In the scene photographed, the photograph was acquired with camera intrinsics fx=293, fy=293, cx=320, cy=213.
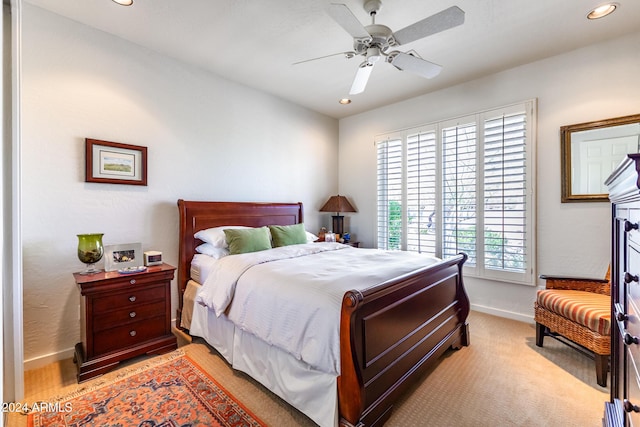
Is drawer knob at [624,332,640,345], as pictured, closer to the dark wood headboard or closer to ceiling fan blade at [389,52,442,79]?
ceiling fan blade at [389,52,442,79]

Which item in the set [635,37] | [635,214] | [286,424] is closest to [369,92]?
[635,37]

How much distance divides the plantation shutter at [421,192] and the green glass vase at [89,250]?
358 centimetres

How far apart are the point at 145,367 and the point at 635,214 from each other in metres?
3.06

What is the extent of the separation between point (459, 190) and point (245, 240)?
8.88 ft

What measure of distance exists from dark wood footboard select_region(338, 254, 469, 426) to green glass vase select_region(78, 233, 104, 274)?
2145 millimetres

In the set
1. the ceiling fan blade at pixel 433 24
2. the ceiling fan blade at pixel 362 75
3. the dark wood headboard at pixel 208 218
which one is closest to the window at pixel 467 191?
the ceiling fan blade at pixel 362 75

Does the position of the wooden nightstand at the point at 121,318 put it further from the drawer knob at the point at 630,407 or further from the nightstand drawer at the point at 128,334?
the drawer knob at the point at 630,407

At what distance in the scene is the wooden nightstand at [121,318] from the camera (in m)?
2.20

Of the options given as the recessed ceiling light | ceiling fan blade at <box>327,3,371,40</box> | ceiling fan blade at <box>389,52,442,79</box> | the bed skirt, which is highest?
the recessed ceiling light

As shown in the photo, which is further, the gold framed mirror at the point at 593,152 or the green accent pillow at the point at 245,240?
the green accent pillow at the point at 245,240

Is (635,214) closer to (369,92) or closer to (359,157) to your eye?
(369,92)

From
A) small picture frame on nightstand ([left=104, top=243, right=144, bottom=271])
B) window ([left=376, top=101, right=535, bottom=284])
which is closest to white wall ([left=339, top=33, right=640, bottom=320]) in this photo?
window ([left=376, top=101, right=535, bottom=284])

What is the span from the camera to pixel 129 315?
2385mm

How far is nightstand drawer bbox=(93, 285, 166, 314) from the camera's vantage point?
224cm
